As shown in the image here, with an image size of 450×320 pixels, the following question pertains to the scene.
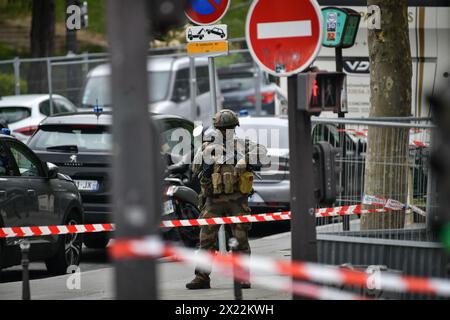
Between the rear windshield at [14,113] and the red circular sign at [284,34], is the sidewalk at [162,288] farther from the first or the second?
the rear windshield at [14,113]

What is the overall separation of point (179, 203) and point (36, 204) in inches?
104

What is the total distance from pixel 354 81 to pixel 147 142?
15.5 meters

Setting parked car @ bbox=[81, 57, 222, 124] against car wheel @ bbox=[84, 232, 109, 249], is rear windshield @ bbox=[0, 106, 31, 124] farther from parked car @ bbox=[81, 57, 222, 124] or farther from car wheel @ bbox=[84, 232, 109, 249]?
car wheel @ bbox=[84, 232, 109, 249]

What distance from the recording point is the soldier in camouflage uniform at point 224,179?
11.4 metres

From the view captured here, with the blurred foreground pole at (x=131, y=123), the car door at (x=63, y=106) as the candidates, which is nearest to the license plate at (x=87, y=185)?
the blurred foreground pole at (x=131, y=123)

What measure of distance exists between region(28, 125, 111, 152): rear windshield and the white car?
9.59m

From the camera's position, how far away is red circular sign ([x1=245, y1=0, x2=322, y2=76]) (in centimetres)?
836

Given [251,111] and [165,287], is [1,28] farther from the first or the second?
[165,287]

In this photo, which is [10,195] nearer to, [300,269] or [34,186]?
[34,186]

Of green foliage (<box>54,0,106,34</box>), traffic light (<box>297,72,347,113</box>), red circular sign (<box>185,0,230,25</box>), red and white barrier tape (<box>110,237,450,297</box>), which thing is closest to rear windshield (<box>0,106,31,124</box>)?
red circular sign (<box>185,0,230,25</box>)

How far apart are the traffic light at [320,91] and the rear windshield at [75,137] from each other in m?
6.64

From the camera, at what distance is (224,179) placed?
1139cm

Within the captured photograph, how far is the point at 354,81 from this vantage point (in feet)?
70.0
